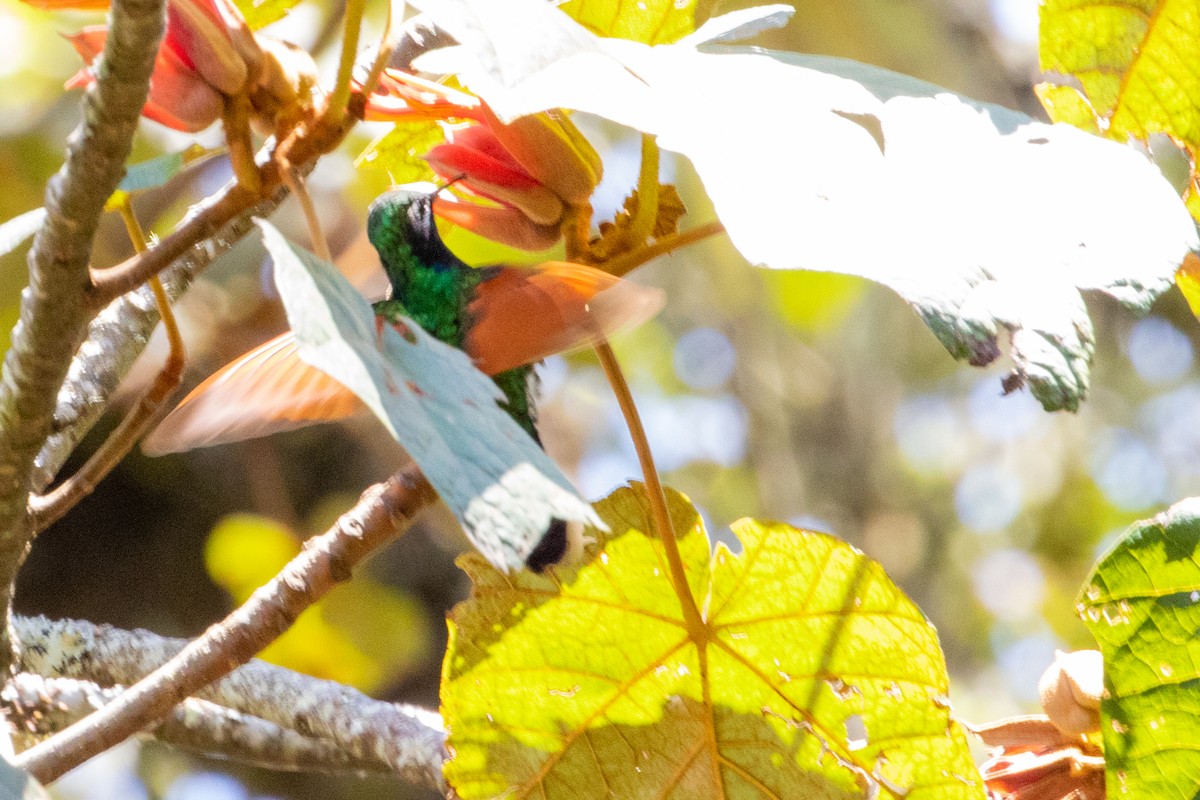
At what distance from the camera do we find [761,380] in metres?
3.92

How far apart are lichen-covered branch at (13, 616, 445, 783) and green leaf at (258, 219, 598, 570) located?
0.61 meters

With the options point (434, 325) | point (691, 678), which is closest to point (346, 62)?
point (434, 325)

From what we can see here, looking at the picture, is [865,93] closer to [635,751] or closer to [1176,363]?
[635,751]

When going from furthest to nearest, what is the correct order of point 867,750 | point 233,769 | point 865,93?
point 233,769
point 867,750
point 865,93

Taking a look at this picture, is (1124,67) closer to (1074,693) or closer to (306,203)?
(1074,693)

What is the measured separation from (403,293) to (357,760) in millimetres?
518

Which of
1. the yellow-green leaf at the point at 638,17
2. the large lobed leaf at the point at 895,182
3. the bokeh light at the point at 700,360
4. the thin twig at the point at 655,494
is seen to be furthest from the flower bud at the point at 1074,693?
the bokeh light at the point at 700,360

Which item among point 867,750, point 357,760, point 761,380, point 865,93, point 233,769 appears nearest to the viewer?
point 865,93

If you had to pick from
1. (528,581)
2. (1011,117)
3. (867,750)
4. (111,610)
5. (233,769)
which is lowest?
(233,769)

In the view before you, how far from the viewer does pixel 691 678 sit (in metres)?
0.82

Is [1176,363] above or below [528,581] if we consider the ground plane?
below

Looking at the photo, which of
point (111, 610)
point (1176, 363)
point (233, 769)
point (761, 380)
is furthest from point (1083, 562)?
point (111, 610)

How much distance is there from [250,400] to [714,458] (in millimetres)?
3611

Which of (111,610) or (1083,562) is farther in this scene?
(1083,562)
